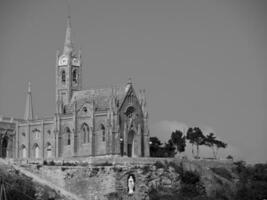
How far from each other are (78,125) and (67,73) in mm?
10934

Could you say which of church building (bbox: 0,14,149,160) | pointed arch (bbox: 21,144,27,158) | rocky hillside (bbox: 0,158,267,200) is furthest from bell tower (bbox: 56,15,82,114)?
rocky hillside (bbox: 0,158,267,200)

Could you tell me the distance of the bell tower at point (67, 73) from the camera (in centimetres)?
15612

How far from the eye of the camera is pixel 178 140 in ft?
517

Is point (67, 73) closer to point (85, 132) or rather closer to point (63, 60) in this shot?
point (63, 60)

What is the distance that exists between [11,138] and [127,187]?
3541 cm

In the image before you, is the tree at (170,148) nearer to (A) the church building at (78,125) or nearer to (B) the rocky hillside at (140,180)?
(A) the church building at (78,125)

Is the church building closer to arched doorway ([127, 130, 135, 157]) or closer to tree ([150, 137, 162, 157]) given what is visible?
arched doorway ([127, 130, 135, 157])

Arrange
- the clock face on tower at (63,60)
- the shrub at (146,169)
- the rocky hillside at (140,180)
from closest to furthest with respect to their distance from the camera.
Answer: the rocky hillside at (140,180) < the shrub at (146,169) < the clock face on tower at (63,60)

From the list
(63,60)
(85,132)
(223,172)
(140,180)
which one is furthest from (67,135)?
(223,172)

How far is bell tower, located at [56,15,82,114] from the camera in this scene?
156125mm

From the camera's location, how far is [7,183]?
124375 mm

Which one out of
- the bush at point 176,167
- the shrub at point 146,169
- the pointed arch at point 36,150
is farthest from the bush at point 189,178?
the pointed arch at point 36,150

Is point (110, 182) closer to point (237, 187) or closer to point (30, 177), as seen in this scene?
point (30, 177)

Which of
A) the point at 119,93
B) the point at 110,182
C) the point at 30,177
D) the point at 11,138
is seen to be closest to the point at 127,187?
the point at 110,182
